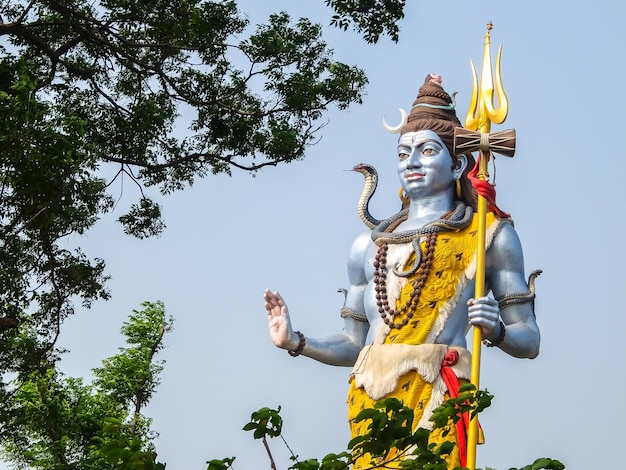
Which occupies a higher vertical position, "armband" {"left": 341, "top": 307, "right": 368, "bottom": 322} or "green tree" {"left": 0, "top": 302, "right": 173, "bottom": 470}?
"green tree" {"left": 0, "top": 302, "right": 173, "bottom": 470}

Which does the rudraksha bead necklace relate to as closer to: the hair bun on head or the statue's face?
the statue's face

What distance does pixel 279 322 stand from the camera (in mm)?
8172

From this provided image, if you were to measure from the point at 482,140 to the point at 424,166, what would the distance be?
1.78ft

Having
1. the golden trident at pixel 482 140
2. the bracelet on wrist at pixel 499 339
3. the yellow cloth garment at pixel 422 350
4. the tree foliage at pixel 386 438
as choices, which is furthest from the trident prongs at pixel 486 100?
the tree foliage at pixel 386 438

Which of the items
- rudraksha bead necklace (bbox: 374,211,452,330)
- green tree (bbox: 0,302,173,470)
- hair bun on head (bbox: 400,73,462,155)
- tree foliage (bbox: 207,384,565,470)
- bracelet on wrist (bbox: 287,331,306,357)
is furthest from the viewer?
green tree (bbox: 0,302,173,470)

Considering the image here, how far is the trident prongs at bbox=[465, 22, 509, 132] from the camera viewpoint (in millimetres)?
8133

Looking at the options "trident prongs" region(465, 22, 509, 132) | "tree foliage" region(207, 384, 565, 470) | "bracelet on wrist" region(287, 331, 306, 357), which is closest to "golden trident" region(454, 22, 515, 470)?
"trident prongs" region(465, 22, 509, 132)

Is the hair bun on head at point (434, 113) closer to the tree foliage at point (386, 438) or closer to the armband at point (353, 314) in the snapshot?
the armband at point (353, 314)

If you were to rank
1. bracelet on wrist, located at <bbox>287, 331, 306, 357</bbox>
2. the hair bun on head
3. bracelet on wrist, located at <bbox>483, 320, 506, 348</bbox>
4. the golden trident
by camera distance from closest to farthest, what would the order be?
the golden trident, bracelet on wrist, located at <bbox>483, 320, 506, 348</bbox>, bracelet on wrist, located at <bbox>287, 331, 306, 357</bbox>, the hair bun on head

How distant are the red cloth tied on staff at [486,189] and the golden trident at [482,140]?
0.04 metres

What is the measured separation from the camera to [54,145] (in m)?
8.25

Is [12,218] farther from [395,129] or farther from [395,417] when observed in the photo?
[395,417]

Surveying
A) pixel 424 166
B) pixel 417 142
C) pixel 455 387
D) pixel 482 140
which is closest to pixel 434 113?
pixel 417 142

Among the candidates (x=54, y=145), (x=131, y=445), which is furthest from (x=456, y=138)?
(x=131, y=445)
